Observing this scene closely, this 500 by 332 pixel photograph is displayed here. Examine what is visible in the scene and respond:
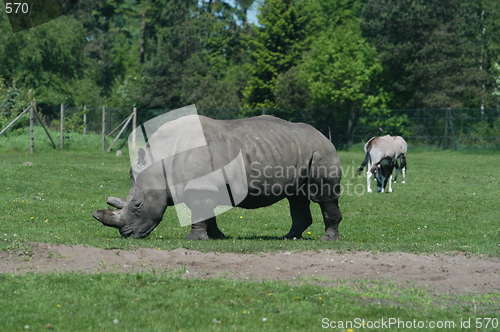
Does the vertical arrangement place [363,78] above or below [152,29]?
below

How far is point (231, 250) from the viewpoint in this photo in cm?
1004

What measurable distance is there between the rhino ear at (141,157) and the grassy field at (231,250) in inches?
47.4

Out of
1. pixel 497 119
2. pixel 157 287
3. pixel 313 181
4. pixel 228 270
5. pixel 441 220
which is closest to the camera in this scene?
pixel 157 287

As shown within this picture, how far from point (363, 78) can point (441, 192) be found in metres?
30.7

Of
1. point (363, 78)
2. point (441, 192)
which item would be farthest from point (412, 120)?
point (441, 192)

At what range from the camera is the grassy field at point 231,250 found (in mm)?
7012

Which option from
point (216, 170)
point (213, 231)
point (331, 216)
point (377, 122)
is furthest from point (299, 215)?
point (377, 122)

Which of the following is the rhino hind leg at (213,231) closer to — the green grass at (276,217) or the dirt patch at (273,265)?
the green grass at (276,217)

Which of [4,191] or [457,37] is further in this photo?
[457,37]

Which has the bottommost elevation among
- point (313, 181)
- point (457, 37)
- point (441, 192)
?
point (441, 192)

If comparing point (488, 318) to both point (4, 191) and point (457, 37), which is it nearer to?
point (4, 191)

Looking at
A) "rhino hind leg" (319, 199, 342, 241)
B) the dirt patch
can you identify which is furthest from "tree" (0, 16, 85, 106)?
the dirt patch

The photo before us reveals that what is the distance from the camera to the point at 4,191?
1795 centimetres

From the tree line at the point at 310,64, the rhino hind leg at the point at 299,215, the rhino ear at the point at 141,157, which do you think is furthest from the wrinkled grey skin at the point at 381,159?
the tree line at the point at 310,64
